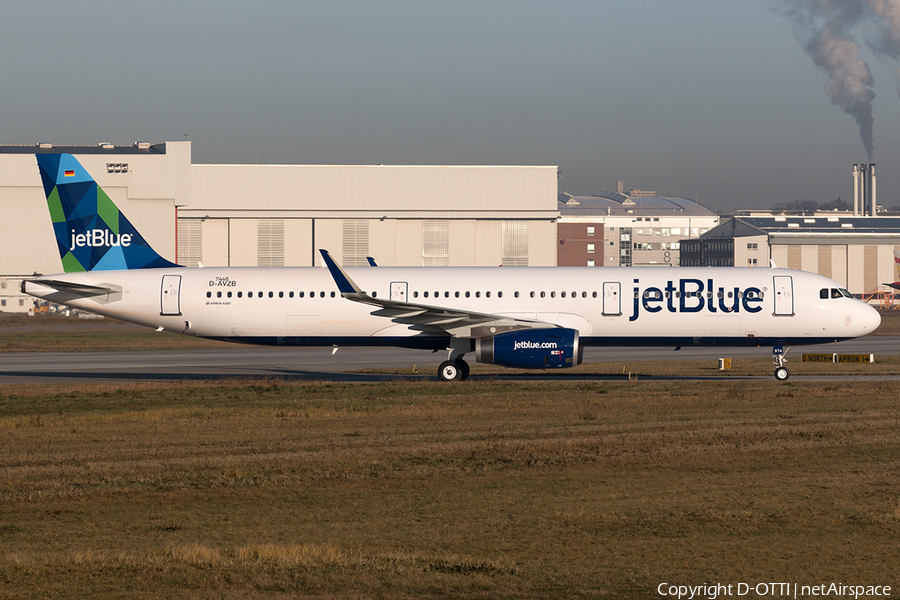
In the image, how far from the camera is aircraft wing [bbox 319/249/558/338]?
34281 mm

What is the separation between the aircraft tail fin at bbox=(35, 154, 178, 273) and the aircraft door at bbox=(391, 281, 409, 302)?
941cm

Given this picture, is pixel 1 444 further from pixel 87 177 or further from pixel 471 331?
pixel 87 177

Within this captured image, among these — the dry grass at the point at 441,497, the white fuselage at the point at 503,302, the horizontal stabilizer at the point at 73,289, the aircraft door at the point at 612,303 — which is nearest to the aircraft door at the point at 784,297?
the white fuselage at the point at 503,302

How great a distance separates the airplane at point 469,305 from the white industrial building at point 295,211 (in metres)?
69.5

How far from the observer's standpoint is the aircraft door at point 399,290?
1451 inches

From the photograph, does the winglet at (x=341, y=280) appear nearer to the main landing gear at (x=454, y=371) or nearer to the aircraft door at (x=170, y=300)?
the main landing gear at (x=454, y=371)

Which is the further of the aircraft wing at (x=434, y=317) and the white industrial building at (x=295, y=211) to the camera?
the white industrial building at (x=295, y=211)

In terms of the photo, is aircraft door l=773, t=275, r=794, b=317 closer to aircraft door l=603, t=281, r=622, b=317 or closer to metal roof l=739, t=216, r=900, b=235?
aircraft door l=603, t=281, r=622, b=317

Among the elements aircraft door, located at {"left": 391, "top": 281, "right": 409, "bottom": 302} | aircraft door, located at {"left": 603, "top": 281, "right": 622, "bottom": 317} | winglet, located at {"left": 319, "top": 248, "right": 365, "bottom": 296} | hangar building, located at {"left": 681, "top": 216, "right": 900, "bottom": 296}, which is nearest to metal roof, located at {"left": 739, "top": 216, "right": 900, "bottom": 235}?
hangar building, located at {"left": 681, "top": 216, "right": 900, "bottom": 296}

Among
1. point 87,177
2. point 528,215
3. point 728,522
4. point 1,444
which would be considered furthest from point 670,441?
point 528,215

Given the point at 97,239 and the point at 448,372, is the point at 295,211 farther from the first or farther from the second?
the point at 448,372

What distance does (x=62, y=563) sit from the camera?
11117mm

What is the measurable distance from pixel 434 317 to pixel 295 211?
76572mm

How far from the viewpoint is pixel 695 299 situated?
35.9 metres
